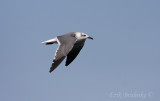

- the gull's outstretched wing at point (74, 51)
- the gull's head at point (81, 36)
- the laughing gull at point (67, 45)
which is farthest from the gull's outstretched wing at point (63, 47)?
the gull's outstretched wing at point (74, 51)

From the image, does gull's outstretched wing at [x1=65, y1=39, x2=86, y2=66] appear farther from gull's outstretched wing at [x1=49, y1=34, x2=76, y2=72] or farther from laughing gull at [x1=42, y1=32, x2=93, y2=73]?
gull's outstretched wing at [x1=49, y1=34, x2=76, y2=72]

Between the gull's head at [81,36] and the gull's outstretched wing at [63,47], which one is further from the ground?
the gull's head at [81,36]

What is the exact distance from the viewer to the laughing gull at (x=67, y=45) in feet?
47.7

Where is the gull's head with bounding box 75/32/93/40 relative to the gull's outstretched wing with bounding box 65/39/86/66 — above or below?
above

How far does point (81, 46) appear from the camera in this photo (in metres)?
19.7

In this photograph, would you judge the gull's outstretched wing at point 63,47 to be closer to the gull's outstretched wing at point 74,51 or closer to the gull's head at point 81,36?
the gull's head at point 81,36

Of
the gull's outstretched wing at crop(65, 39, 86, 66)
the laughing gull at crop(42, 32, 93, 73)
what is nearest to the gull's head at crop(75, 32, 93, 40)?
the laughing gull at crop(42, 32, 93, 73)

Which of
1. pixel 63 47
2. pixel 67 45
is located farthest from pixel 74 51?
pixel 63 47

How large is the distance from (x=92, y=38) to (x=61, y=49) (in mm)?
4377

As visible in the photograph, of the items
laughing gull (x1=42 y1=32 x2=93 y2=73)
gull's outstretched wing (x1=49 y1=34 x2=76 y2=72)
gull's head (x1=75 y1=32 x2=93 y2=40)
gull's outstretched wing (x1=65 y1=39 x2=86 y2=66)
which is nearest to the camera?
gull's outstretched wing (x1=49 y1=34 x2=76 y2=72)

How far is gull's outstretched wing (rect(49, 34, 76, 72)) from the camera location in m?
14.3

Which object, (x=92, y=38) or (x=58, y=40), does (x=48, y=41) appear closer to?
(x=58, y=40)

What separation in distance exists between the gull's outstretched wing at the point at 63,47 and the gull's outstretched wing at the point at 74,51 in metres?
1.59

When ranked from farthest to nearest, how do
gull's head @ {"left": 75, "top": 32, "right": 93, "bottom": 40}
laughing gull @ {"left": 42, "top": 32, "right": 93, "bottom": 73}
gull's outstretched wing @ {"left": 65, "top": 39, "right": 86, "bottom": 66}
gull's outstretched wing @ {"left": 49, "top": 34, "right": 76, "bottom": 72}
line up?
gull's outstretched wing @ {"left": 65, "top": 39, "right": 86, "bottom": 66}, gull's head @ {"left": 75, "top": 32, "right": 93, "bottom": 40}, laughing gull @ {"left": 42, "top": 32, "right": 93, "bottom": 73}, gull's outstretched wing @ {"left": 49, "top": 34, "right": 76, "bottom": 72}
